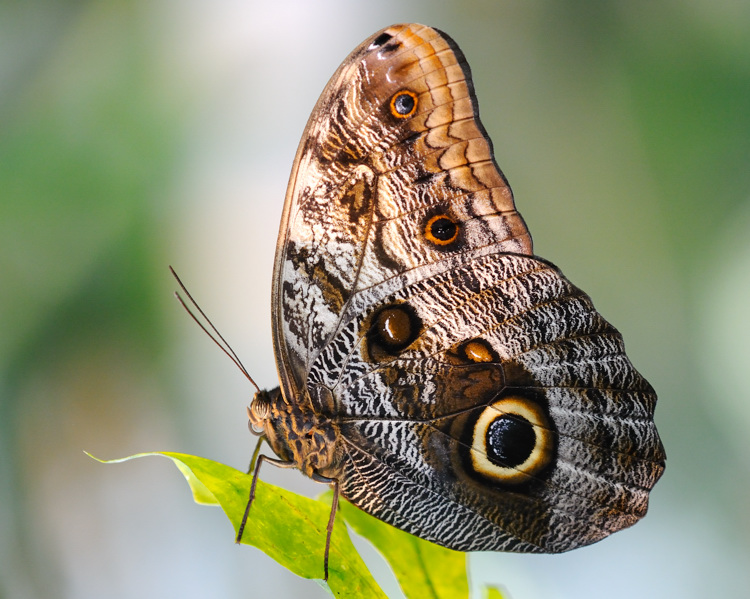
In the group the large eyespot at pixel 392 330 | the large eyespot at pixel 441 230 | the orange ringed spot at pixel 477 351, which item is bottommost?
the orange ringed spot at pixel 477 351

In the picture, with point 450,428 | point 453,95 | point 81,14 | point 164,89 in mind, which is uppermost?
point 81,14

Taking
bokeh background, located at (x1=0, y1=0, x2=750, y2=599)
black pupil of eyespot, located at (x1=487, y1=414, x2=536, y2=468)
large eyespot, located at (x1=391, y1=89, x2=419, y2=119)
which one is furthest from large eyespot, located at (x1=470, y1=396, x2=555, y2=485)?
bokeh background, located at (x1=0, y1=0, x2=750, y2=599)

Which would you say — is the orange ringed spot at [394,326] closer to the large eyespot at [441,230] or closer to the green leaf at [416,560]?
the large eyespot at [441,230]

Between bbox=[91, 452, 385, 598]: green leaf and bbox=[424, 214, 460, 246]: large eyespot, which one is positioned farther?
bbox=[424, 214, 460, 246]: large eyespot

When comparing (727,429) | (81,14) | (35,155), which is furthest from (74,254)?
(727,429)

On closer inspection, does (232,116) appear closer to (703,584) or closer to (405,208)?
(405,208)

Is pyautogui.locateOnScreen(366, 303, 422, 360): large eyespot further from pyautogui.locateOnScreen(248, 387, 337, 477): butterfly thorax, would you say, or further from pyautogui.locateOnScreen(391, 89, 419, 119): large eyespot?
pyautogui.locateOnScreen(391, 89, 419, 119): large eyespot

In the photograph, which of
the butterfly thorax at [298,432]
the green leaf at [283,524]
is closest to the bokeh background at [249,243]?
the butterfly thorax at [298,432]
